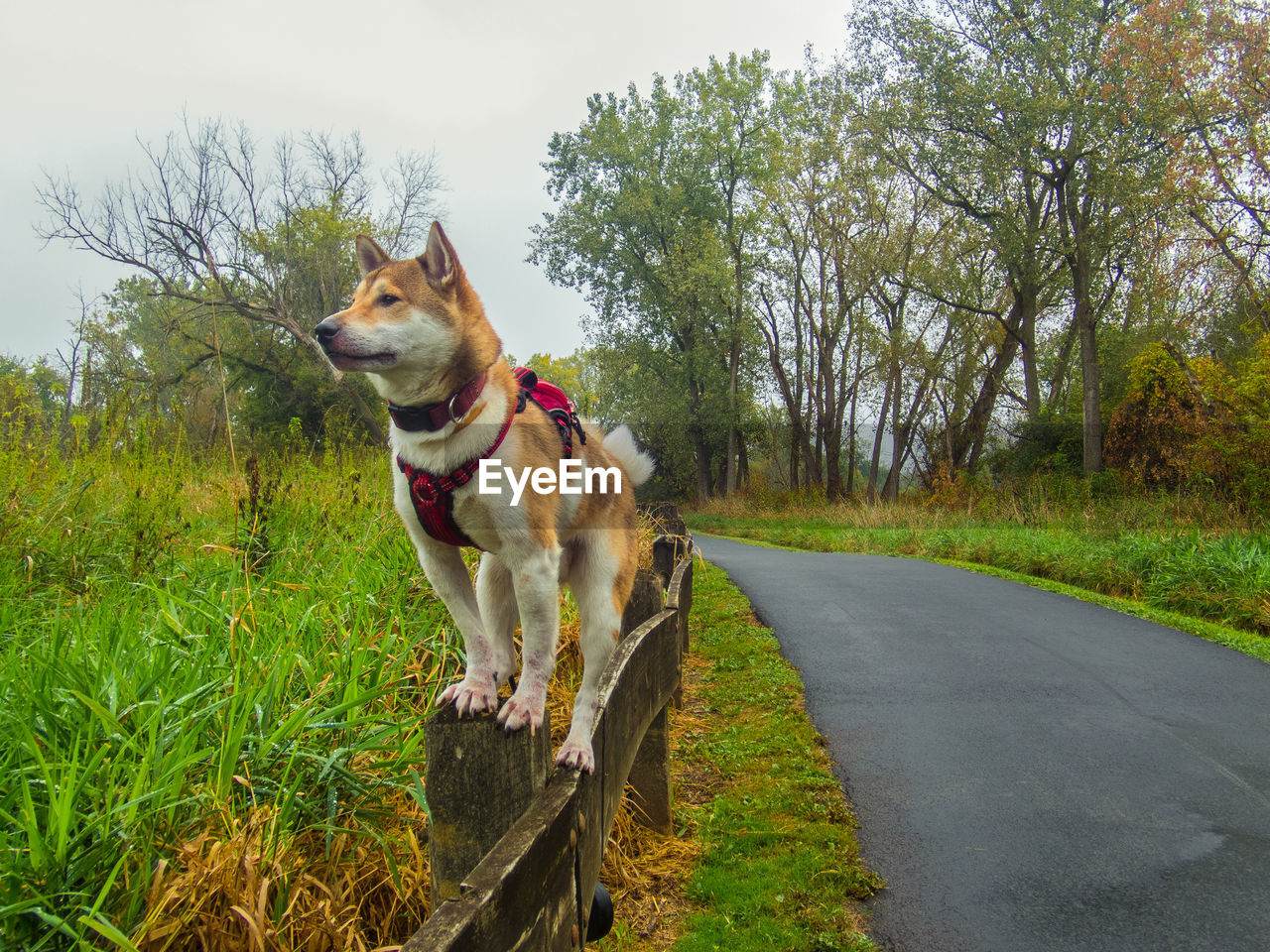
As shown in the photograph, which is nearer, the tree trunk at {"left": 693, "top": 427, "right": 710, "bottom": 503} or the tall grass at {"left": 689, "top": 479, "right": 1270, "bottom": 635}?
the tall grass at {"left": 689, "top": 479, "right": 1270, "bottom": 635}

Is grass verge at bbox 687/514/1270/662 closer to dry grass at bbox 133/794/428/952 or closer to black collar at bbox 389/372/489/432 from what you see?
dry grass at bbox 133/794/428/952

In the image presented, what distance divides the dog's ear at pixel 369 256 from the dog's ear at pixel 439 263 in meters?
0.13

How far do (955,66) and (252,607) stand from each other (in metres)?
23.4

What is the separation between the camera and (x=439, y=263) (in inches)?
90.6

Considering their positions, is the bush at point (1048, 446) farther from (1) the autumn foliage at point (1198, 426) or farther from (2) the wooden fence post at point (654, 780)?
(2) the wooden fence post at point (654, 780)

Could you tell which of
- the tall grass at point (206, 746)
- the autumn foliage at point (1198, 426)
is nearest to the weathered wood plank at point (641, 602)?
the tall grass at point (206, 746)

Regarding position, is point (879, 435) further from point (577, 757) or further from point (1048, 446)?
point (577, 757)

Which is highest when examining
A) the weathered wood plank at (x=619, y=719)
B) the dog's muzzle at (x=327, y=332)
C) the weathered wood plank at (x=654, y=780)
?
the dog's muzzle at (x=327, y=332)

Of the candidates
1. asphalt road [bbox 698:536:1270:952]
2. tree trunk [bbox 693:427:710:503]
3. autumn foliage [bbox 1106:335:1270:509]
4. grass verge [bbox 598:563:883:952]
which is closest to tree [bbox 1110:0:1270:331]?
autumn foliage [bbox 1106:335:1270:509]

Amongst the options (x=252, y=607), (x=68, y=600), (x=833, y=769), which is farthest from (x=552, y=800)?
(x=68, y=600)

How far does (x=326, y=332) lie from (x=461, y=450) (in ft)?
1.54

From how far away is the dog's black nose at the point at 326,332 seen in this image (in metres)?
1.98

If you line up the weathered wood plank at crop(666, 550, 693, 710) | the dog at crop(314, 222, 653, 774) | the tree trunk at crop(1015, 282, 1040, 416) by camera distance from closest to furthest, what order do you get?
the dog at crop(314, 222, 653, 774) < the weathered wood plank at crop(666, 550, 693, 710) < the tree trunk at crop(1015, 282, 1040, 416)

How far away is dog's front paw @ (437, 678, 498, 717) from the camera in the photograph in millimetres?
2134
